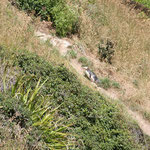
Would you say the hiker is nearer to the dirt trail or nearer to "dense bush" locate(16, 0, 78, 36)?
the dirt trail

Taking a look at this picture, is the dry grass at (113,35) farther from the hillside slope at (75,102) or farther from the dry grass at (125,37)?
the hillside slope at (75,102)

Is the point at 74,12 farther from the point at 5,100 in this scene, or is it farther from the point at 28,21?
the point at 5,100

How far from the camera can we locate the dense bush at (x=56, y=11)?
33.8ft

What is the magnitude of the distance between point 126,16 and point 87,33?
288 cm

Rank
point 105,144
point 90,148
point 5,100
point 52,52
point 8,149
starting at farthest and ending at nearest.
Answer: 1. point 52,52
2. point 105,144
3. point 90,148
4. point 5,100
5. point 8,149

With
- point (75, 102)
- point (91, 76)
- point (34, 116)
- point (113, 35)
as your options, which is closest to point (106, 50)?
point (113, 35)

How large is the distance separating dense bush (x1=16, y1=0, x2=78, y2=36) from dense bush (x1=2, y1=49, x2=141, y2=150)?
12.5ft

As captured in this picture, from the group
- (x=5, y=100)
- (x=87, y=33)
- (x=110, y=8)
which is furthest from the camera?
(x=110, y=8)

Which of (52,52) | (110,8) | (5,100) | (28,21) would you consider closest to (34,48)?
(52,52)

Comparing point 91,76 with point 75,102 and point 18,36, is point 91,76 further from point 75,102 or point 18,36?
point 18,36

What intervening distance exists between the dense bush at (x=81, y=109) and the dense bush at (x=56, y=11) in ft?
12.5

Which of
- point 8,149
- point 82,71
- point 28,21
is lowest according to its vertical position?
point 82,71

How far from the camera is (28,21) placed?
8938 mm

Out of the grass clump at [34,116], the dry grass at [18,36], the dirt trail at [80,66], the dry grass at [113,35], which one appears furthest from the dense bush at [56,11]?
the grass clump at [34,116]
